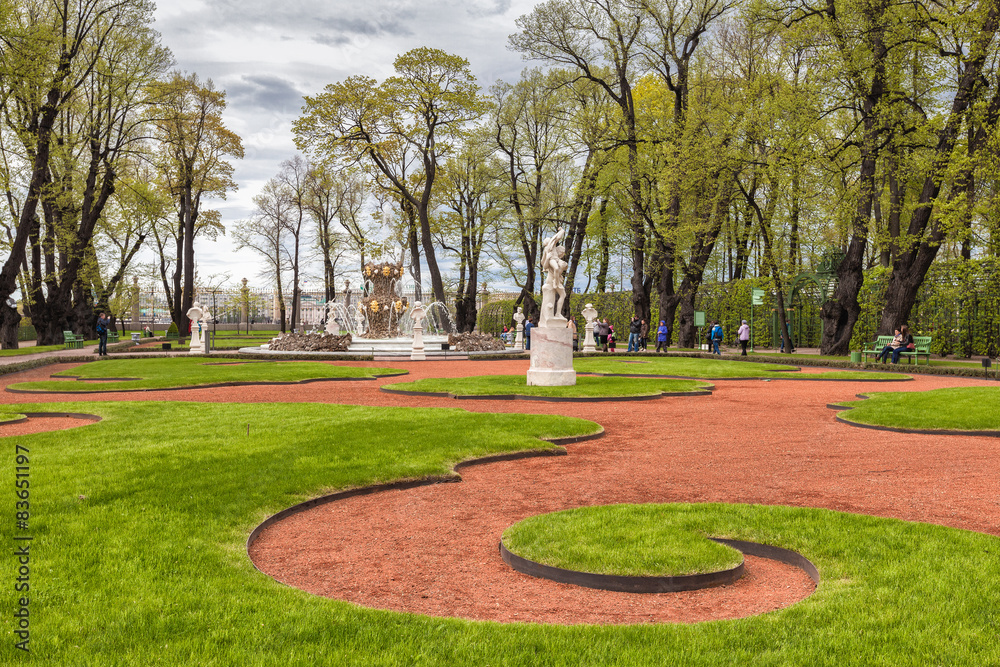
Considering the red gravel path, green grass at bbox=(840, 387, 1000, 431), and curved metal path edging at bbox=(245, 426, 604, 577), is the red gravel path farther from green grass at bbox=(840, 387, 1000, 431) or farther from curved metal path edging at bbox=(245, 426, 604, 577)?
green grass at bbox=(840, 387, 1000, 431)

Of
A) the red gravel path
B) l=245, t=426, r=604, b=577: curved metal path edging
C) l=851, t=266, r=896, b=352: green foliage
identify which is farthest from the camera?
l=851, t=266, r=896, b=352: green foliage

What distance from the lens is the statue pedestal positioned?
16.5 metres

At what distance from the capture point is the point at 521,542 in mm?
5309

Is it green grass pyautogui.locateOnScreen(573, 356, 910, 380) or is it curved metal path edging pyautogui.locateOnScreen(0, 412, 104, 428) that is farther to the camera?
green grass pyautogui.locateOnScreen(573, 356, 910, 380)

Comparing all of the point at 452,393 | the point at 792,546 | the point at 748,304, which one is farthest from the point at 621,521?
the point at 748,304

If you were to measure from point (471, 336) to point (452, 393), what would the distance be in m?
17.5

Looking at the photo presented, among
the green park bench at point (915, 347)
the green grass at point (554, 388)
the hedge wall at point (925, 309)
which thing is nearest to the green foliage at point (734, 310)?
the hedge wall at point (925, 309)

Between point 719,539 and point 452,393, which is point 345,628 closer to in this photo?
point 719,539

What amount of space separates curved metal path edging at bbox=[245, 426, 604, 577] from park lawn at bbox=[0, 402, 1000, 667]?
104mm

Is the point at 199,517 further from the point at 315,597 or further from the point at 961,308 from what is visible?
the point at 961,308

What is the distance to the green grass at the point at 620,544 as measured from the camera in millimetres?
4750

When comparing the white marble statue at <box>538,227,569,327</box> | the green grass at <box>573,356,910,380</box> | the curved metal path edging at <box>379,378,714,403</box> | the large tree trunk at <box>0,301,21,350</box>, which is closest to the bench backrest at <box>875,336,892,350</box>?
the green grass at <box>573,356,910,380</box>

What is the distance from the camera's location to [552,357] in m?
16.6

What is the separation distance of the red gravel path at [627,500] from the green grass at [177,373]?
9554mm
